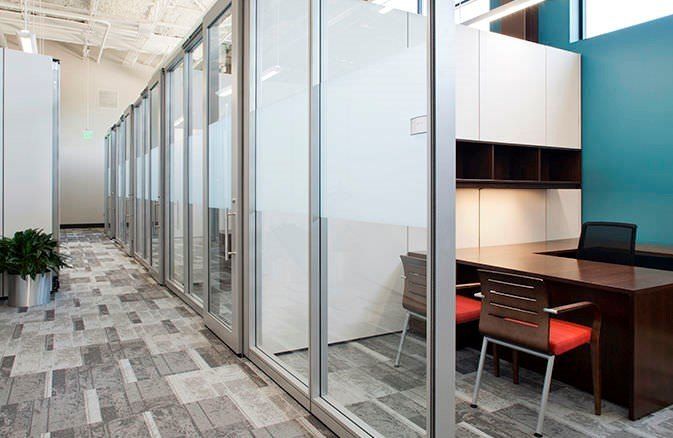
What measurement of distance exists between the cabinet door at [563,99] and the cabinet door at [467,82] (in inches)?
37.9

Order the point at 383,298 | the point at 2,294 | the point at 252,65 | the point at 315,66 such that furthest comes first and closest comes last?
the point at 2,294
the point at 252,65
the point at 315,66
the point at 383,298

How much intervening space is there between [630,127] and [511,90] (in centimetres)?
120

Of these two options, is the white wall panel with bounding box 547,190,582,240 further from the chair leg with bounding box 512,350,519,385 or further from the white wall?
the white wall

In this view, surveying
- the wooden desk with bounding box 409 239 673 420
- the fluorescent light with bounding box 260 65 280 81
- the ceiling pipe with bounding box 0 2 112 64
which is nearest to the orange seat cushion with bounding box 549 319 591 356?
the wooden desk with bounding box 409 239 673 420

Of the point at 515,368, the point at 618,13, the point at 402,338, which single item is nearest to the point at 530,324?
the point at 515,368

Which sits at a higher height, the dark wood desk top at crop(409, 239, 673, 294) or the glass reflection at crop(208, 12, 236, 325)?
the glass reflection at crop(208, 12, 236, 325)

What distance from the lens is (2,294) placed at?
15.0ft

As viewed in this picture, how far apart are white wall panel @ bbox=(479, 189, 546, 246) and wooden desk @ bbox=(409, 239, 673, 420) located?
104 centimetres

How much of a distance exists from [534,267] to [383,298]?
4.24 feet

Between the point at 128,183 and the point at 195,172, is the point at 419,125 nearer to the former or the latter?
the point at 195,172

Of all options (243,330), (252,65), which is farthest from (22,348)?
(252,65)

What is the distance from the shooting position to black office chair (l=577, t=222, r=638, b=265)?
3301 millimetres

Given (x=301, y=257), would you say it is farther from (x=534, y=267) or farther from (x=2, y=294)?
(x=2, y=294)

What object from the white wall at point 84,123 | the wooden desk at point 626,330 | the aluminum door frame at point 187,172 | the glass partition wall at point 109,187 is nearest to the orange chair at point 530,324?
the wooden desk at point 626,330
